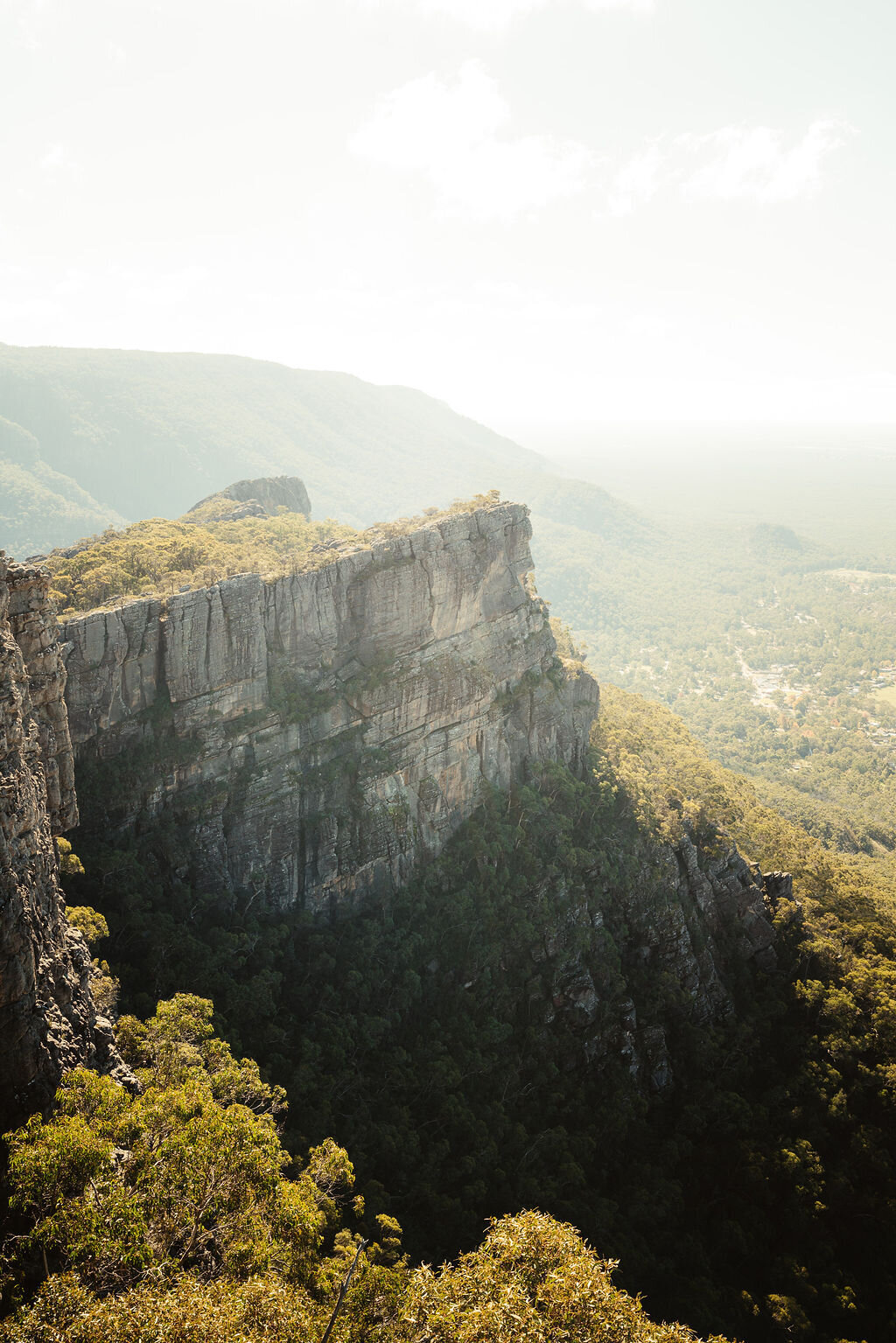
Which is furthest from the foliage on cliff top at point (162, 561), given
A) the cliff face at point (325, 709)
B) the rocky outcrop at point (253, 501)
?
the rocky outcrop at point (253, 501)

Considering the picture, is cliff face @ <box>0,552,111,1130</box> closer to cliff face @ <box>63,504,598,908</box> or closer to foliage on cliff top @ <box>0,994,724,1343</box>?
foliage on cliff top @ <box>0,994,724,1343</box>

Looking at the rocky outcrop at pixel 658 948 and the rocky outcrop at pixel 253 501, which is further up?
the rocky outcrop at pixel 253 501

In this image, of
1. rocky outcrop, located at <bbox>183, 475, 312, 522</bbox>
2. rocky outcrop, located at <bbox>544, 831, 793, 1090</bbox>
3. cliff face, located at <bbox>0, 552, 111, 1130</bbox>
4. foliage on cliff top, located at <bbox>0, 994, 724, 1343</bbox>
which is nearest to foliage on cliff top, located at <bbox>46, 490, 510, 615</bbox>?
rocky outcrop, located at <bbox>183, 475, 312, 522</bbox>

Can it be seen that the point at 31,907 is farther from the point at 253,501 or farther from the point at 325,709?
the point at 253,501

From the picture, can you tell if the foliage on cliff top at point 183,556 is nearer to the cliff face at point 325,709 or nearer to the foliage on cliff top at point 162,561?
the foliage on cliff top at point 162,561

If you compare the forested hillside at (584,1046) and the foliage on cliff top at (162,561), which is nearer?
the forested hillside at (584,1046)

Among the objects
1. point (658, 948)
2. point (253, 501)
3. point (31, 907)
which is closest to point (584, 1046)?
point (658, 948)
